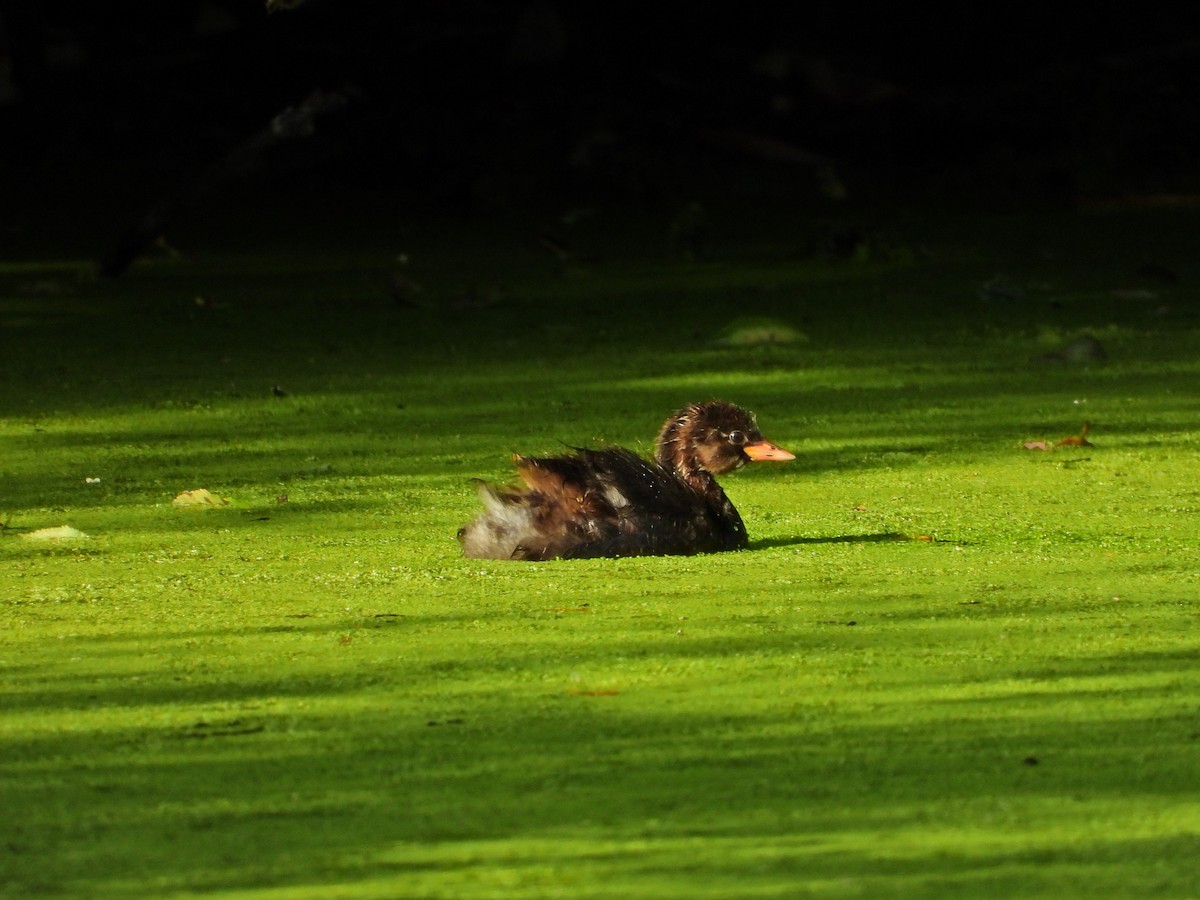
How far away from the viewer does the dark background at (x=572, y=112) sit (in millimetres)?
9000

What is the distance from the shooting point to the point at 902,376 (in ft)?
17.8

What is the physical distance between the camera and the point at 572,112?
30.4 ft

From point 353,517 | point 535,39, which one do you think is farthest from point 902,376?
point 535,39

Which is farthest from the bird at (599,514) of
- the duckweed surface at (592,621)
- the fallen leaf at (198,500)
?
the fallen leaf at (198,500)

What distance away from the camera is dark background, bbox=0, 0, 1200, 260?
900 centimetres

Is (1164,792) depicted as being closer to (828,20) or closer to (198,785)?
(198,785)

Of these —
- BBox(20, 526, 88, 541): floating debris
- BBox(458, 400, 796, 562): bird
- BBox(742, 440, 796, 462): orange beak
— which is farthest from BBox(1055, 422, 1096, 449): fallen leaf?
BBox(20, 526, 88, 541): floating debris

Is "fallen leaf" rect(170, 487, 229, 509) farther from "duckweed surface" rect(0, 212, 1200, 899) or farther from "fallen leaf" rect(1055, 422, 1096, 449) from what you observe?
"fallen leaf" rect(1055, 422, 1096, 449)

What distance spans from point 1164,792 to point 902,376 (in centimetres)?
326

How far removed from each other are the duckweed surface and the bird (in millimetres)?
61

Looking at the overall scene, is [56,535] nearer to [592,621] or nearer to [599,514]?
[599,514]

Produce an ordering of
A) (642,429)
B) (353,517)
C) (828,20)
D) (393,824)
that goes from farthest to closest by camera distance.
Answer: (828,20)
(642,429)
(353,517)
(393,824)

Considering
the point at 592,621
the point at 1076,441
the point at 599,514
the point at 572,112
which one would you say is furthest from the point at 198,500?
the point at 572,112

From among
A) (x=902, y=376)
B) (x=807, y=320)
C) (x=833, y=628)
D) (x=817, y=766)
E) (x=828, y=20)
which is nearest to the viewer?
(x=817, y=766)
